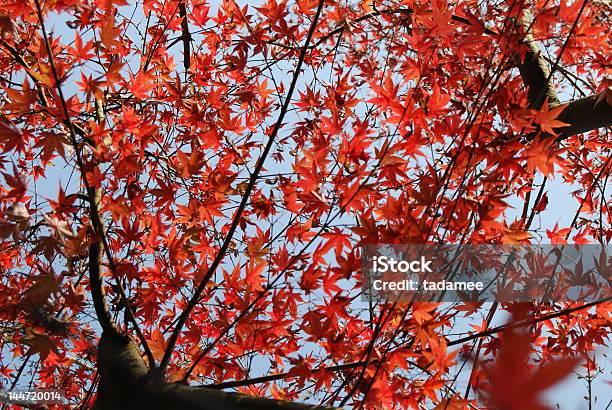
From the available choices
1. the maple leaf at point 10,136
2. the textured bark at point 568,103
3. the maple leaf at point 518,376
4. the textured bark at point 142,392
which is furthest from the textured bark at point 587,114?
the maple leaf at point 10,136

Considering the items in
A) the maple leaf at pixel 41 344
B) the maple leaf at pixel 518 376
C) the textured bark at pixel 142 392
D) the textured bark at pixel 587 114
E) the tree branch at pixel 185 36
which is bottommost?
the maple leaf at pixel 518 376

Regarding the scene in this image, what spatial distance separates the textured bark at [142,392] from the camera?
1.11 metres

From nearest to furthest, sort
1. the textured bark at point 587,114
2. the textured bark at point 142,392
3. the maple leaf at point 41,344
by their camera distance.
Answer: the textured bark at point 142,392 → the maple leaf at point 41,344 → the textured bark at point 587,114

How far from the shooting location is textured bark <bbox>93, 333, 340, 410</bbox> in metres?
1.11

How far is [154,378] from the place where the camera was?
4.25ft

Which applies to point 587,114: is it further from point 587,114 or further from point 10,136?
point 10,136

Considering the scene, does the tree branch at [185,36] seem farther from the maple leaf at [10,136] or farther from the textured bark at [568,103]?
the textured bark at [568,103]

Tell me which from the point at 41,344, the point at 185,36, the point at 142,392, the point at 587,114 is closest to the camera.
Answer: the point at 142,392

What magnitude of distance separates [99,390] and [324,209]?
841 mm

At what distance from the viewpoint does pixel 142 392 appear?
1257 millimetres

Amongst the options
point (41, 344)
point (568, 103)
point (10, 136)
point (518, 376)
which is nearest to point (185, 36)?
point (10, 136)

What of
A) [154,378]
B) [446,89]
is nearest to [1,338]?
[154,378]

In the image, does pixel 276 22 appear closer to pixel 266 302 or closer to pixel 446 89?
pixel 446 89

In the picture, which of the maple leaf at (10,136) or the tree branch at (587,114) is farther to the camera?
the tree branch at (587,114)
